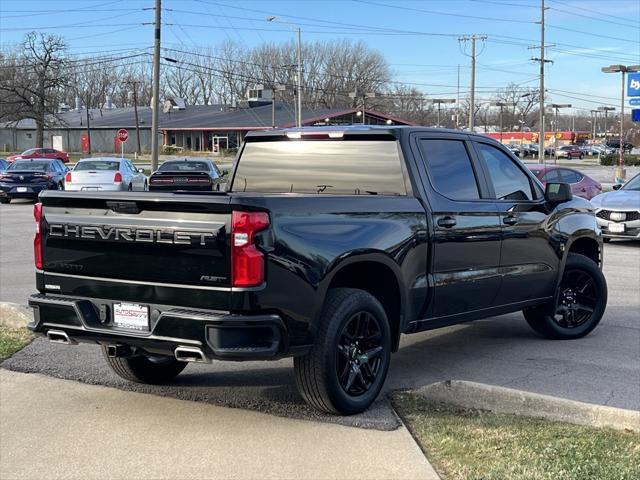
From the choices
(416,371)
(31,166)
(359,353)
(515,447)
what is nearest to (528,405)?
(515,447)

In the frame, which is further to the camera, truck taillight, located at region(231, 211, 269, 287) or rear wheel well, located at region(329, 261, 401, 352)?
rear wheel well, located at region(329, 261, 401, 352)

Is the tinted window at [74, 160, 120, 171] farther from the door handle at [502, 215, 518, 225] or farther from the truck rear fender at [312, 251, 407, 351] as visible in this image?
the truck rear fender at [312, 251, 407, 351]

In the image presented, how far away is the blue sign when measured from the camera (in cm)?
2517

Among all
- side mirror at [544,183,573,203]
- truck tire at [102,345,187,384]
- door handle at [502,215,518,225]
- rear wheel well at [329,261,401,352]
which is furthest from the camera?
side mirror at [544,183,573,203]

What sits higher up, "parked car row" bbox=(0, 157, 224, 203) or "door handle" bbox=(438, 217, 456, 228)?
"parked car row" bbox=(0, 157, 224, 203)

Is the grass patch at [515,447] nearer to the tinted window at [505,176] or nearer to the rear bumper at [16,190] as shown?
the tinted window at [505,176]

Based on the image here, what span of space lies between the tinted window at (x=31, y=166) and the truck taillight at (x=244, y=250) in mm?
24948

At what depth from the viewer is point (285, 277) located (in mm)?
4777

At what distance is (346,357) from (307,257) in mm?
805

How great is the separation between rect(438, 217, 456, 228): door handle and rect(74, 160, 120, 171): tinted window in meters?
20.5

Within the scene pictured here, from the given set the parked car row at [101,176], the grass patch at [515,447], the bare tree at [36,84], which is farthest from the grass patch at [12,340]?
the bare tree at [36,84]

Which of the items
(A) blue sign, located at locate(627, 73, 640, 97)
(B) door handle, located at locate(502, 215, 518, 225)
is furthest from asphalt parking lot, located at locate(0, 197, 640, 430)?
(A) blue sign, located at locate(627, 73, 640, 97)

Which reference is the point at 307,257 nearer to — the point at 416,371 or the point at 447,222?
the point at 447,222

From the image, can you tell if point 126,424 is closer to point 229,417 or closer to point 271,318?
point 229,417
